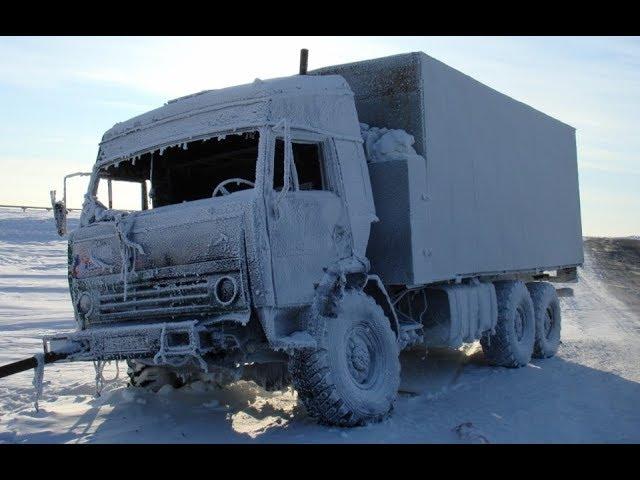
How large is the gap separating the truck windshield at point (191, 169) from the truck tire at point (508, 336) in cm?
475

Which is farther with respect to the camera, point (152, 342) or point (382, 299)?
point (382, 299)

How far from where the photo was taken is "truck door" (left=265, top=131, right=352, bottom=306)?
5832 millimetres

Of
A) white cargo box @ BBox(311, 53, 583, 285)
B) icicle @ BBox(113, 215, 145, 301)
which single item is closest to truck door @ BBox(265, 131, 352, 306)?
white cargo box @ BBox(311, 53, 583, 285)

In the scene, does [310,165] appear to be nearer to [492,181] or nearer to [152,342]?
[152,342]

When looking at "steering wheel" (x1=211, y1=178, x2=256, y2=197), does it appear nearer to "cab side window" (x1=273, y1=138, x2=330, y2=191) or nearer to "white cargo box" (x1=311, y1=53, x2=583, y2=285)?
"cab side window" (x1=273, y1=138, x2=330, y2=191)

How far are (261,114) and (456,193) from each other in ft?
10.9

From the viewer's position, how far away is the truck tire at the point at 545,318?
36.2 ft

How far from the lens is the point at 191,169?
22.4 feet

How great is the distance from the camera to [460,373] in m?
9.51

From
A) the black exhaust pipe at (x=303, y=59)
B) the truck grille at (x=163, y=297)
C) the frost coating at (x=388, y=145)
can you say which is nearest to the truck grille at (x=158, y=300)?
the truck grille at (x=163, y=297)

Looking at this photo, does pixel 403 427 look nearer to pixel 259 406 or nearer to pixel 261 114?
pixel 259 406

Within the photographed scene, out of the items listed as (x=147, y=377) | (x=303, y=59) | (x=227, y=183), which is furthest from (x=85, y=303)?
(x=303, y=59)

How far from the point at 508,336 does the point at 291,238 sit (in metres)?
4.97
